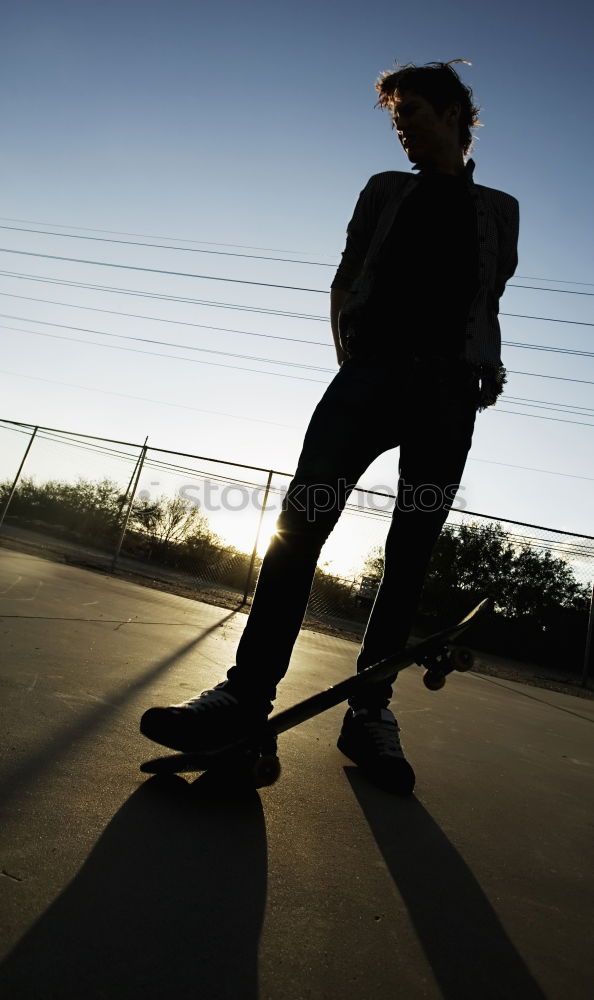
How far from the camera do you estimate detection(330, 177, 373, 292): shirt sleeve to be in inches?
63.7

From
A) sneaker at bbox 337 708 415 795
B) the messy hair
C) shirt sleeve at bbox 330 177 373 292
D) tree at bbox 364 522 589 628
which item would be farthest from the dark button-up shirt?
tree at bbox 364 522 589 628

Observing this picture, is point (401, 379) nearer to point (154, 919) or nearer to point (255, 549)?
point (154, 919)

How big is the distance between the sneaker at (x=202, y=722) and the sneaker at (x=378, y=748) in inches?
11.3

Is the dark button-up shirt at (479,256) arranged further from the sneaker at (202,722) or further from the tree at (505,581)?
the tree at (505,581)

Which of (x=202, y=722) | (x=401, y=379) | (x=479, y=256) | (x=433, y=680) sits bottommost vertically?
(x=202, y=722)

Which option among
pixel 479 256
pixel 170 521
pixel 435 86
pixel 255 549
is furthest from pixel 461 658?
pixel 170 521

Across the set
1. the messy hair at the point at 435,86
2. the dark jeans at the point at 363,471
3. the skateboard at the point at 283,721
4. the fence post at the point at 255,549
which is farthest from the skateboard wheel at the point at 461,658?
the fence post at the point at 255,549

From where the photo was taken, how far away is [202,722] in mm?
911

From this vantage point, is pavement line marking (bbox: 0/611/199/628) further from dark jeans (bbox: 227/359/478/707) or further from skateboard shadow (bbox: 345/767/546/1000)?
skateboard shadow (bbox: 345/767/546/1000)

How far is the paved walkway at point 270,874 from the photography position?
1.52 feet

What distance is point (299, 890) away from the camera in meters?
0.62

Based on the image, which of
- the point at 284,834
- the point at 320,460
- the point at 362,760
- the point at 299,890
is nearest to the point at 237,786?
the point at 284,834

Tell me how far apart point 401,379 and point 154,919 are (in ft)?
3.84

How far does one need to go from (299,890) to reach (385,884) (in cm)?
13
